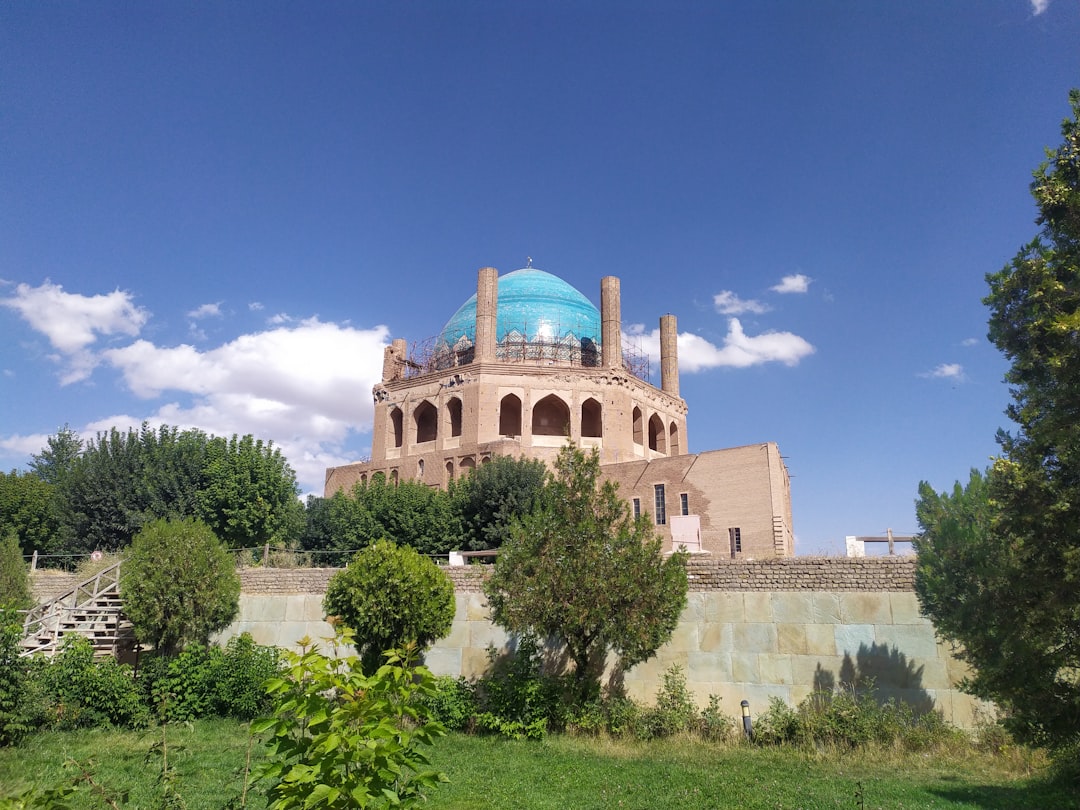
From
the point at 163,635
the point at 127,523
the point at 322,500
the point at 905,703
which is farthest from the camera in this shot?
the point at 322,500

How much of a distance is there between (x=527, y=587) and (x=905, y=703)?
547 cm

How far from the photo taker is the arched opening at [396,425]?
34.7 meters

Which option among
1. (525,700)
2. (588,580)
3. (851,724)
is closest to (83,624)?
(525,700)

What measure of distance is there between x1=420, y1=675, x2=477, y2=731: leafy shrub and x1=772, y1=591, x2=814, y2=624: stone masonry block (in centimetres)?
A: 509

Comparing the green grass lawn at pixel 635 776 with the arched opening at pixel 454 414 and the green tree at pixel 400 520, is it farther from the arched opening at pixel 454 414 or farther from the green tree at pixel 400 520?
the arched opening at pixel 454 414

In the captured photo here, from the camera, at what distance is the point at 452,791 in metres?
7.90

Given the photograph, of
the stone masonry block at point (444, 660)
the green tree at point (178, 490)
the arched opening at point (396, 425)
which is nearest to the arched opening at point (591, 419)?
the arched opening at point (396, 425)

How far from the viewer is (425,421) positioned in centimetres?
3534

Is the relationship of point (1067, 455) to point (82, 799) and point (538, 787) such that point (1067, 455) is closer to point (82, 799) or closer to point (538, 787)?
point (538, 787)

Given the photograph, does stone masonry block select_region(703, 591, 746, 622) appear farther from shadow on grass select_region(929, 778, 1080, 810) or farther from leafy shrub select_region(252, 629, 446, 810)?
leafy shrub select_region(252, 629, 446, 810)

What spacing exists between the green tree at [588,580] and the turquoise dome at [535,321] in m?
22.0

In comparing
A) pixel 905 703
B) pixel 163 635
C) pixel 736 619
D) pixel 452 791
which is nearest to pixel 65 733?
pixel 163 635

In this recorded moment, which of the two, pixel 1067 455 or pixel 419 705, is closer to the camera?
pixel 419 705

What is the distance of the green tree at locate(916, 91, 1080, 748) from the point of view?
6.50m
